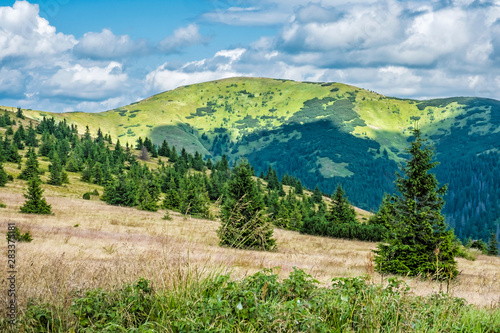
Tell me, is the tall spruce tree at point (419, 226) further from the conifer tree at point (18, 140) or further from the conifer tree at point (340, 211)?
the conifer tree at point (18, 140)

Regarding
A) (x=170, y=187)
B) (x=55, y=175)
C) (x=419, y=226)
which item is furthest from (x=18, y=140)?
(x=419, y=226)

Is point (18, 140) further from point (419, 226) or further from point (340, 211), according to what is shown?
point (419, 226)

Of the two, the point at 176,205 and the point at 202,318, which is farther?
the point at 176,205

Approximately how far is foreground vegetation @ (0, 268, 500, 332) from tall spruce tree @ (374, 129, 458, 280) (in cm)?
1250

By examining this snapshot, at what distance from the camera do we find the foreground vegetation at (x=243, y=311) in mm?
4895

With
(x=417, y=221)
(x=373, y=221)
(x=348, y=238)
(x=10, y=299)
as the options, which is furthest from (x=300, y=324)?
(x=373, y=221)

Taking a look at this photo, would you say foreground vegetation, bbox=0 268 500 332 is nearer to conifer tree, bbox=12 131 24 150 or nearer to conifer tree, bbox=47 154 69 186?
conifer tree, bbox=47 154 69 186

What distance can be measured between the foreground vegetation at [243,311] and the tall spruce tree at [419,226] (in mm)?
12500

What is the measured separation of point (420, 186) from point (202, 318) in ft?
54.9

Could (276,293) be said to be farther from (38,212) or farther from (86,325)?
(38,212)

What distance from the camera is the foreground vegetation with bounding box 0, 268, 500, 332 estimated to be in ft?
16.1

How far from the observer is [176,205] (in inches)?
3022

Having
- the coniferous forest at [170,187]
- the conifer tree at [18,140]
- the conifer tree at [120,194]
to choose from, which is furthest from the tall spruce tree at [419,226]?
the conifer tree at [18,140]

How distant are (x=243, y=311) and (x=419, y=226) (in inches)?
626
